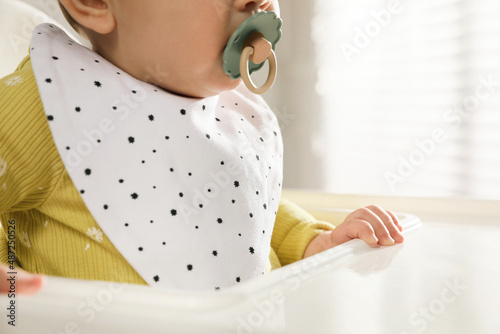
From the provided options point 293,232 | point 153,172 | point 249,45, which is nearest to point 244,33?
point 249,45

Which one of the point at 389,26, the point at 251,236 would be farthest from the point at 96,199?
the point at 389,26

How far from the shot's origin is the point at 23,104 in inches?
19.9

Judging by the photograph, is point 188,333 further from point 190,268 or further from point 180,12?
point 180,12

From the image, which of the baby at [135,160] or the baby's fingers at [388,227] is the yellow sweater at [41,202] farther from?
the baby's fingers at [388,227]

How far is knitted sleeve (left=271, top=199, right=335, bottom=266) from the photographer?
75 centimetres

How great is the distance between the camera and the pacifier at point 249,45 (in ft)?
1.85

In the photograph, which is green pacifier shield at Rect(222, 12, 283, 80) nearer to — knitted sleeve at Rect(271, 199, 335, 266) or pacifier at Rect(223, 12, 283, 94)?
pacifier at Rect(223, 12, 283, 94)

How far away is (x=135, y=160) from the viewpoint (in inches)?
21.0

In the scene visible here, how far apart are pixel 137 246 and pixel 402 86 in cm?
146

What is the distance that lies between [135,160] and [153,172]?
0.02 meters

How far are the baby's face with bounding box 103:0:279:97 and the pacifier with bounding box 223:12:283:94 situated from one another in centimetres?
1

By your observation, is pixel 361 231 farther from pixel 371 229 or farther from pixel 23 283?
pixel 23 283

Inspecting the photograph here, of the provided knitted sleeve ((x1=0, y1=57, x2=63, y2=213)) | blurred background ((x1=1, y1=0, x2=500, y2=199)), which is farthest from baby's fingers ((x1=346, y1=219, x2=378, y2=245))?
blurred background ((x1=1, y1=0, x2=500, y2=199))

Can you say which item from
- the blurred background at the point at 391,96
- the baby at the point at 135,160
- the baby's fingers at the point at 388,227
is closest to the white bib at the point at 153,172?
the baby at the point at 135,160
